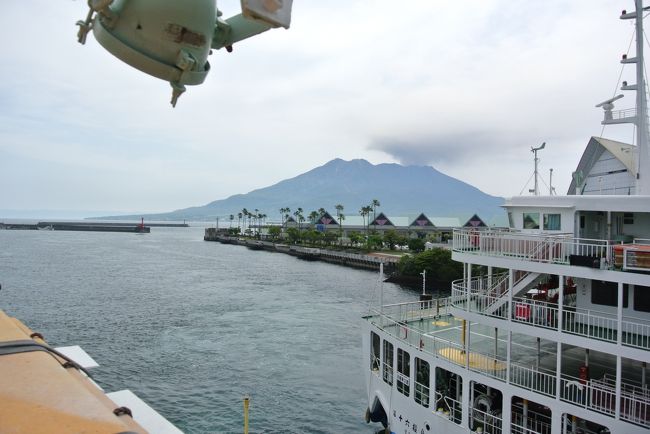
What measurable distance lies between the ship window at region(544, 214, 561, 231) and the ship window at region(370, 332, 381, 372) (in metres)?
7.68

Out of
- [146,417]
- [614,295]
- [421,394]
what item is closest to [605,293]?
[614,295]

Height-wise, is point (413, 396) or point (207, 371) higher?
point (413, 396)

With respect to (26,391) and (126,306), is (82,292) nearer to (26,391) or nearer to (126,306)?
(126,306)

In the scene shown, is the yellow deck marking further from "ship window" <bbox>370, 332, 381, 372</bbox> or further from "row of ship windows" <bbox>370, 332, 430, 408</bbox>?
"ship window" <bbox>370, 332, 381, 372</bbox>

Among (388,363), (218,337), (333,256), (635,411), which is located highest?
(635,411)

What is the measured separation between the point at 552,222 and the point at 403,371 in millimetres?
7154

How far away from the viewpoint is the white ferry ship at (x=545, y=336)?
1143 cm

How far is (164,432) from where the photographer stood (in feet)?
25.0

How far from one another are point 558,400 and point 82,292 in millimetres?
50458

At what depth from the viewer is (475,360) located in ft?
46.4

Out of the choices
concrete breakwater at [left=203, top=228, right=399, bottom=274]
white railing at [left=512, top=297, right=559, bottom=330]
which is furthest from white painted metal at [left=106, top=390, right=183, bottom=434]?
concrete breakwater at [left=203, top=228, right=399, bottom=274]

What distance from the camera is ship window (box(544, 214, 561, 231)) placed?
14695mm

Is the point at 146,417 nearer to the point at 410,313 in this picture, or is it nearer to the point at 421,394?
the point at 421,394

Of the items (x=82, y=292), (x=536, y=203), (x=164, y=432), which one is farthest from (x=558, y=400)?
(x=82, y=292)
